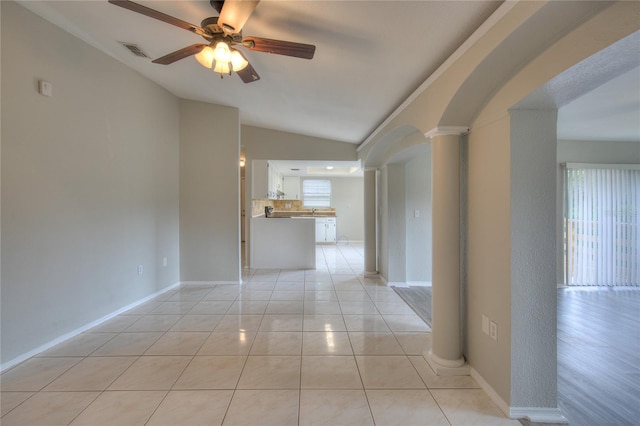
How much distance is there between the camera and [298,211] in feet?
26.1

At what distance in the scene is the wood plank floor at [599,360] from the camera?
1729mm

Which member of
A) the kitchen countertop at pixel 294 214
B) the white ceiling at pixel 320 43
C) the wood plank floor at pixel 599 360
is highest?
the white ceiling at pixel 320 43

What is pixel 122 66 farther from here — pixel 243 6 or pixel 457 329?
pixel 457 329

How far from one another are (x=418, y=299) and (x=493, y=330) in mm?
1953

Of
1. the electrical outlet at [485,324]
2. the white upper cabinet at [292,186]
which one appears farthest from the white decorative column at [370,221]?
the white upper cabinet at [292,186]

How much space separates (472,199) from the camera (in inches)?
79.9

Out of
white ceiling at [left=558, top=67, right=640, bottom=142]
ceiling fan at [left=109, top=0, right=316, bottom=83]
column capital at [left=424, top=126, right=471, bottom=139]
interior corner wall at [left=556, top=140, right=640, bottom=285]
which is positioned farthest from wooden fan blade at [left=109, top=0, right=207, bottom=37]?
interior corner wall at [left=556, top=140, right=640, bottom=285]

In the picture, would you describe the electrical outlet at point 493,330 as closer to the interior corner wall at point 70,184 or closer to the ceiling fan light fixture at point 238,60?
the ceiling fan light fixture at point 238,60

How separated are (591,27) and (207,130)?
13.9ft

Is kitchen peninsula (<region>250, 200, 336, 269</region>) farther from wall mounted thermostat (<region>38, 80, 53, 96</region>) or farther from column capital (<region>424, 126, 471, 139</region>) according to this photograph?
column capital (<region>424, 126, 471, 139</region>)

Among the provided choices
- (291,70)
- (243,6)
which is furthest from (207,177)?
(243,6)

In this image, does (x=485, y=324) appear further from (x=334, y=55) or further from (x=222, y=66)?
(x=222, y=66)

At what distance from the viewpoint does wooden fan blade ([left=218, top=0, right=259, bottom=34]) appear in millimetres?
1468

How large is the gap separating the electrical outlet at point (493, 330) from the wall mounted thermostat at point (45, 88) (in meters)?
3.90
